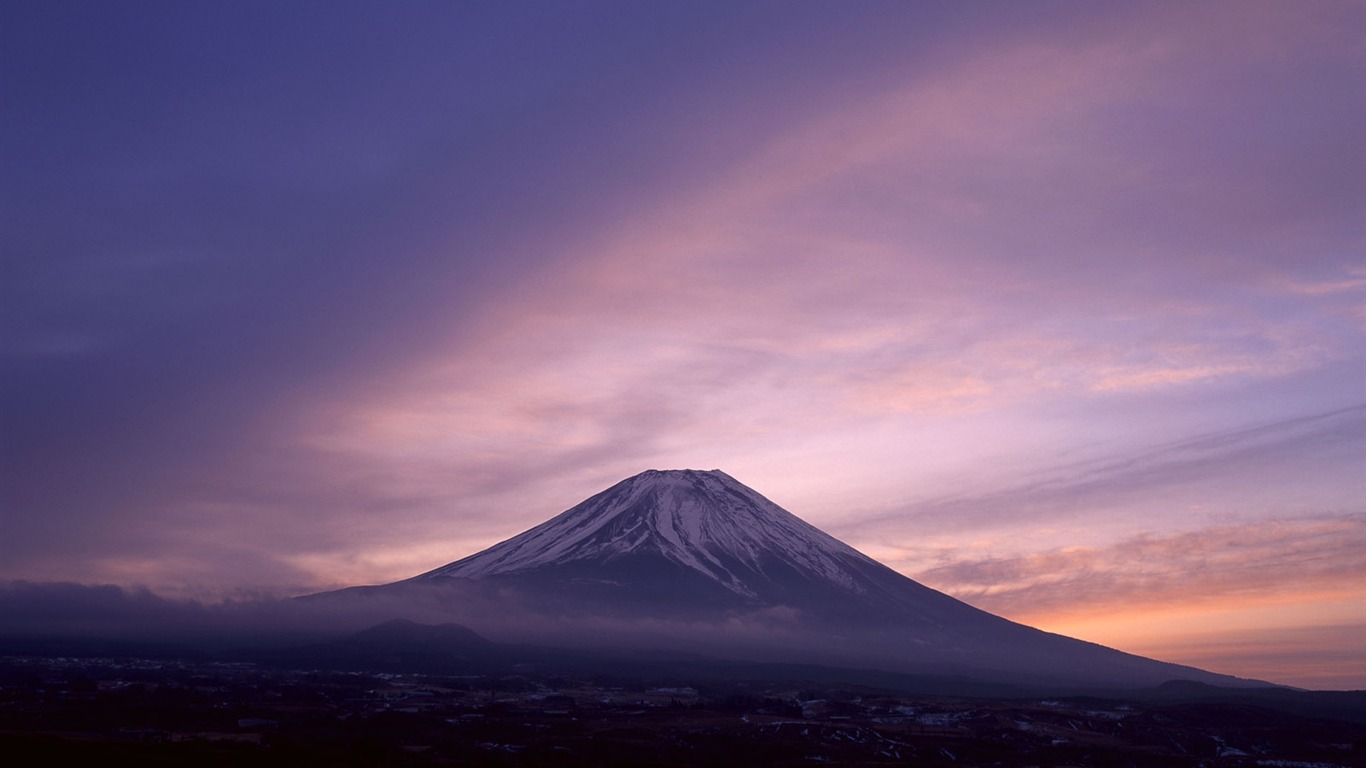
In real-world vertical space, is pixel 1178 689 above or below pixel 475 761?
above

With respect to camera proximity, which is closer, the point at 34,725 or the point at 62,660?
the point at 34,725

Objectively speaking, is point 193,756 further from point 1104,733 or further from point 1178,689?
point 1178,689

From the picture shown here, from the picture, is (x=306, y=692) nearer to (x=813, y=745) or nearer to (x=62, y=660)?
(x=813, y=745)

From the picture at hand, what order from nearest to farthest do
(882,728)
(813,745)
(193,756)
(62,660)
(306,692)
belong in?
(193,756), (813,745), (882,728), (306,692), (62,660)

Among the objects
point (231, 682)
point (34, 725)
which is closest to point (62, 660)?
point (231, 682)

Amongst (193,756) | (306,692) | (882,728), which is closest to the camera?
(193,756)

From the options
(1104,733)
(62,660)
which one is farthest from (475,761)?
(62,660)
